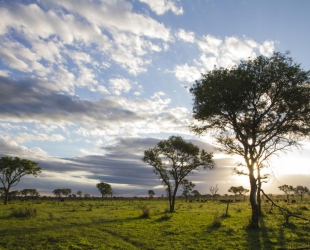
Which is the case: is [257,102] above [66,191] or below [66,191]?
above

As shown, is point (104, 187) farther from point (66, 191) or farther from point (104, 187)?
point (66, 191)

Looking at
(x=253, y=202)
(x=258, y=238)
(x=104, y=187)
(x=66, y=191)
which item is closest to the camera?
(x=258, y=238)

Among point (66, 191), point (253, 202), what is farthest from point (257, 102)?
point (66, 191)

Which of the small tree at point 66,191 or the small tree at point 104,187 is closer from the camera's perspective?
the small tree at point 104,187

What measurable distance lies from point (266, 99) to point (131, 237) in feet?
61.2

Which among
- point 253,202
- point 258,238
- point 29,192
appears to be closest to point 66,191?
point 29,192

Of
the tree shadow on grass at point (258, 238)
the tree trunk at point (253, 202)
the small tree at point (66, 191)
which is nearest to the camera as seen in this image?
the tree shadow on grass at point (258, 238)

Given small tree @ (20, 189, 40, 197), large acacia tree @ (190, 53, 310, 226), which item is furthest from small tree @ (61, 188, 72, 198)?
large acacia tree @ (190, 53, 310, 226)

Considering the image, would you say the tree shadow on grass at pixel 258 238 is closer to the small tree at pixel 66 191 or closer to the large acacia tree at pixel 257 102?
the large acacia tree at pixel 257 102

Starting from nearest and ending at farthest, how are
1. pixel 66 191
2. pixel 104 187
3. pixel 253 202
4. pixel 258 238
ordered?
1. pixel 258 238
2. pixel 253 202
3. pixel 104 187
4. pixel 66 191

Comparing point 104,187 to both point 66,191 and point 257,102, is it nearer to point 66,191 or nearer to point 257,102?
point 66,191

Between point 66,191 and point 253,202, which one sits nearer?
point 253,202

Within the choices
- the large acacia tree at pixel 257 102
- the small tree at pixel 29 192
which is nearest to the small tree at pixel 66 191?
the small tree at pixel 29 192

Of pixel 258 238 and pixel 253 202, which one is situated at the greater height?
pixel 253 202
